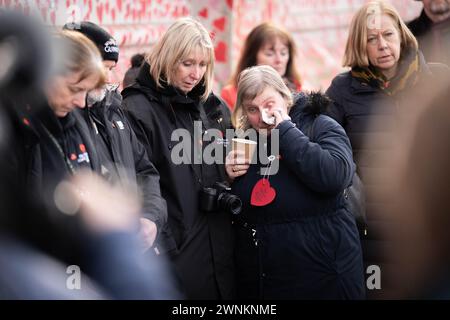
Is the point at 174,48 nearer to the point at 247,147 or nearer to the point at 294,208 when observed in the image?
the point at 247,147

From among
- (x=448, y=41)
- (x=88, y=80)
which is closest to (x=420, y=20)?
(x=448, y=41)

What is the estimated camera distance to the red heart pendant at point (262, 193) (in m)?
3.06

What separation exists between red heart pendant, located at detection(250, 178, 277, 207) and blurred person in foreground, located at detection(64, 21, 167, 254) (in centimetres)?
37

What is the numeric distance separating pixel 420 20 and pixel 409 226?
2.97 meters

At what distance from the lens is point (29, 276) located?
2.20m

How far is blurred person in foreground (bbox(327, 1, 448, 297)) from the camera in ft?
11.6

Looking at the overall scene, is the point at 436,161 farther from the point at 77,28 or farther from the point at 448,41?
the point at 448,41

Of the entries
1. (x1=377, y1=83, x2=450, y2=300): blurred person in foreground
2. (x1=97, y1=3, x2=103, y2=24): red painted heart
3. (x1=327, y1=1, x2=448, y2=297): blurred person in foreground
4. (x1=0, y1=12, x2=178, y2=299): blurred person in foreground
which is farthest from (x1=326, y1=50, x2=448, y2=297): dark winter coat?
(x1=97, y1=3, x2=103, y2=24): red painted heart

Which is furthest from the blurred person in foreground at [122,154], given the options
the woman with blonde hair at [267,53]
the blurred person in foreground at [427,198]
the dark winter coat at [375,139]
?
the woman with blonde hair at [267,53]

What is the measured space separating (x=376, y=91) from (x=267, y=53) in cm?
109

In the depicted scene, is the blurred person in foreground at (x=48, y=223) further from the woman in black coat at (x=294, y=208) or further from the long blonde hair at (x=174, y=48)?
the long blonde hair at (x=174, y=48)

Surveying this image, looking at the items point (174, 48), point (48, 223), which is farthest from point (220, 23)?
point (48, 223)

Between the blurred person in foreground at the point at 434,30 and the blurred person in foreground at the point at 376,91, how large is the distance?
708 mm

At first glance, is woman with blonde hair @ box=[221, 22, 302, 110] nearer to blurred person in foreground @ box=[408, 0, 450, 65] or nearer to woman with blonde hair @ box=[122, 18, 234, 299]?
blurred person in foreground @ box=[408, 0, 450, 65]
